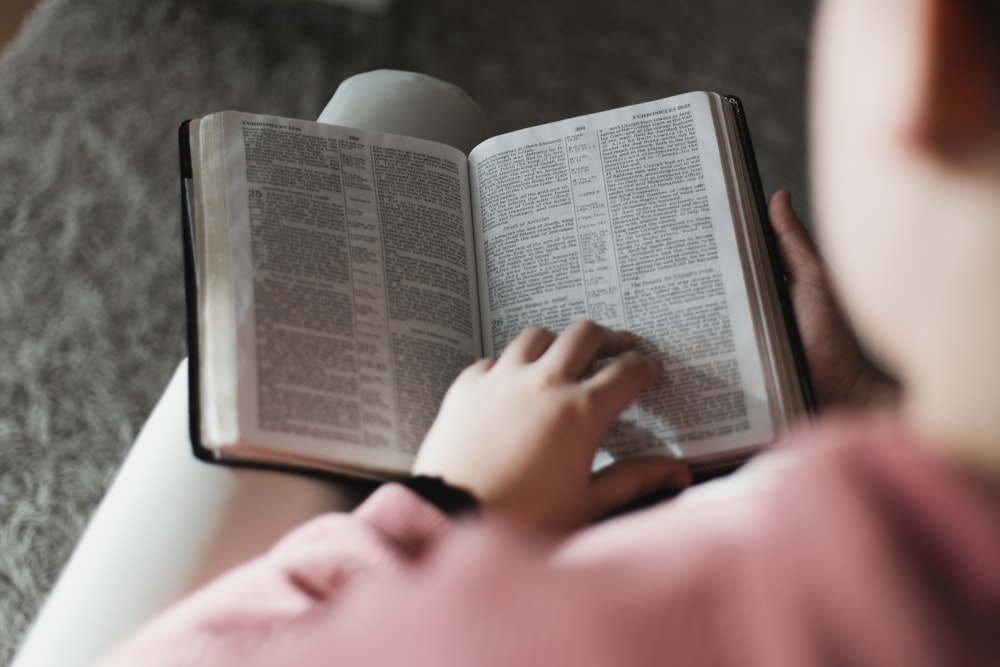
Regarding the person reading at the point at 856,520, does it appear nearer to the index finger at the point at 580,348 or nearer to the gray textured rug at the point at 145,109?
the index finger at the point at 580,348

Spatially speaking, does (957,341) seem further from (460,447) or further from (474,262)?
(474,262)

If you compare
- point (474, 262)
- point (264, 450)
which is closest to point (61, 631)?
point (264, 450)

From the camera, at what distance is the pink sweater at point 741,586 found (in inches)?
11.0

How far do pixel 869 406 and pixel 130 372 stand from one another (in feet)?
2.89

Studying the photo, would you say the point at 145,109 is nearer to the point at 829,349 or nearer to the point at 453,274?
the point at 453,274

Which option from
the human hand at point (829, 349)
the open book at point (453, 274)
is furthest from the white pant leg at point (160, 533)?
the human hand at point (829, 349)

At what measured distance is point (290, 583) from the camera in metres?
0.48

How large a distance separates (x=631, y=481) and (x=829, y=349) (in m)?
0.22

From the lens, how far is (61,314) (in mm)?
1124

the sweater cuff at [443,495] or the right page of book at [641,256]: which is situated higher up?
the right page of book at [641,256]

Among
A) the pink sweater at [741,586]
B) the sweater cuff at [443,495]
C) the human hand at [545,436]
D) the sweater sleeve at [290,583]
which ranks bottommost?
the pink sweater at [741,586]

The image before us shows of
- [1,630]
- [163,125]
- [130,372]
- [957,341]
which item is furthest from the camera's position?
[163,125]

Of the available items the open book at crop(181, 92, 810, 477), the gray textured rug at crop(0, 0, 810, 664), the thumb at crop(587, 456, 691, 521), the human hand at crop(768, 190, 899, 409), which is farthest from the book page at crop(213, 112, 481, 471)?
the gray textured rug at crop(0, 0, 810, 664)

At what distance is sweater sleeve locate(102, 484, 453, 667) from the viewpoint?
46cm
